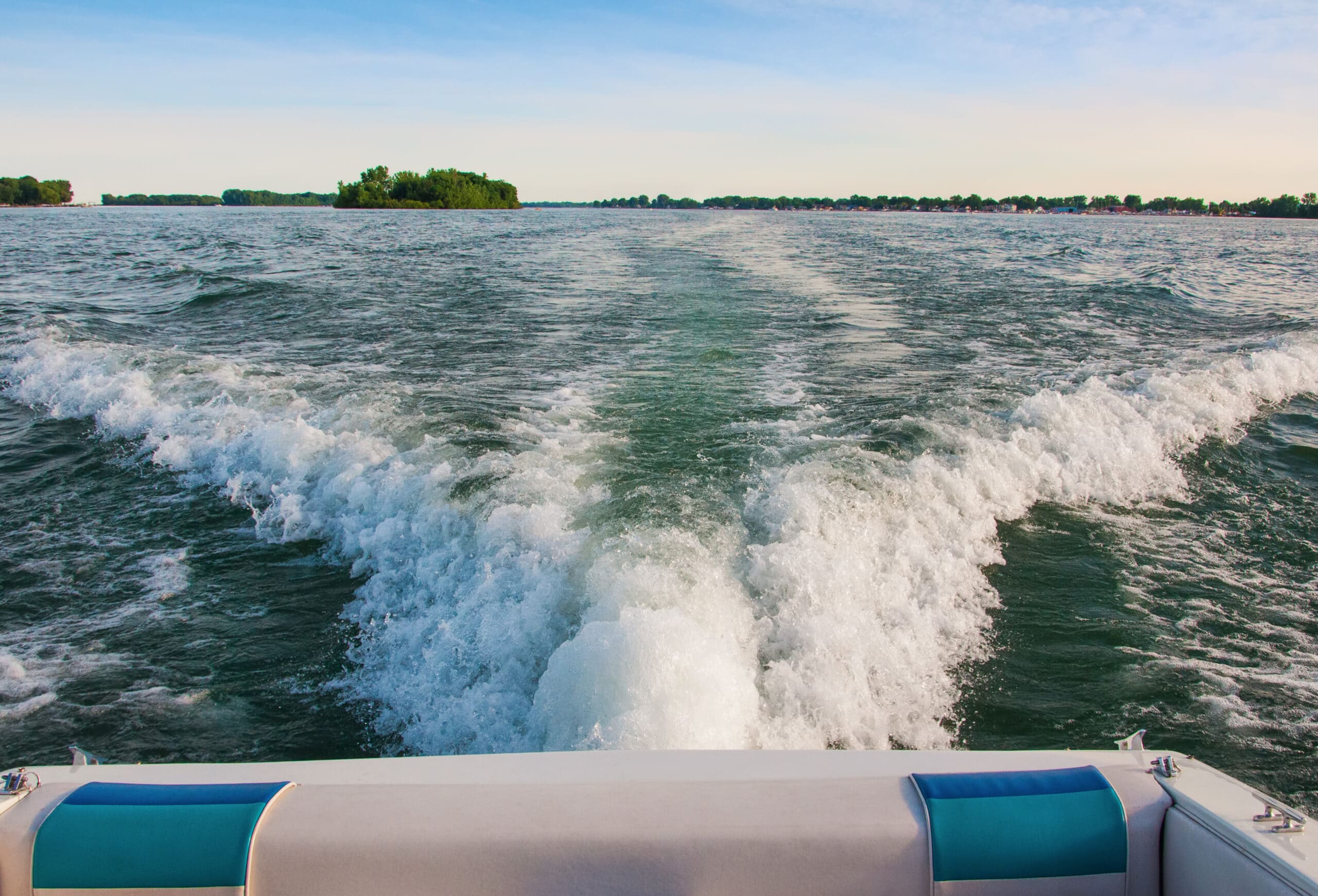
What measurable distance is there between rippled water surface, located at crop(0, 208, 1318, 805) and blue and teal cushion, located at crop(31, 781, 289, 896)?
1.59 meters

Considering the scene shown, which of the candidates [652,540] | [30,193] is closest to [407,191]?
[30,193]

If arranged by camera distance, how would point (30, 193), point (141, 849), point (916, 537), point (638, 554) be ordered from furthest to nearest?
1. point (30, 193)
2. point (916, 537)
3. point (638, 554)
4. point (141, 849)

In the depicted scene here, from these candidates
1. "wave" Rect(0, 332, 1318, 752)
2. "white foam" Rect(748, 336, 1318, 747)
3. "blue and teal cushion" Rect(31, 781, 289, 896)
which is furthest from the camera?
"white foam" Rect(748, 336, 1318, 747)

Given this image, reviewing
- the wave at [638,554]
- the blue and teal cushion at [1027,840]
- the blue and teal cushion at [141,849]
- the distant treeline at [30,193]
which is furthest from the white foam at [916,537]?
the distant treeline at [30,193]

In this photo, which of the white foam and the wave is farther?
the white foam

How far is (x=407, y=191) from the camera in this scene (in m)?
85.4

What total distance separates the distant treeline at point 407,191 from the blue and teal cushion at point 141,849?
9189 cm

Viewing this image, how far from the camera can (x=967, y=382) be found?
877cm

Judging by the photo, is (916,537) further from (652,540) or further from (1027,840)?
(1027,840)

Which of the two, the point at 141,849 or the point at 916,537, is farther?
the point at 916,537

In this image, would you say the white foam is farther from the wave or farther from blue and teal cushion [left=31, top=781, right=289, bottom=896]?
blue and teal cushion [left=31, top=781, right=289, bottom=896]

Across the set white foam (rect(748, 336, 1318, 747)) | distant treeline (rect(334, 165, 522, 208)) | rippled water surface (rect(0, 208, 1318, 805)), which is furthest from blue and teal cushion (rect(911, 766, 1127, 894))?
distant treeline (rect(334, 165, 522, 208))

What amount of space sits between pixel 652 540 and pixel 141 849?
10.4ft

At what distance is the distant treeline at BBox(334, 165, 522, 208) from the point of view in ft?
276
